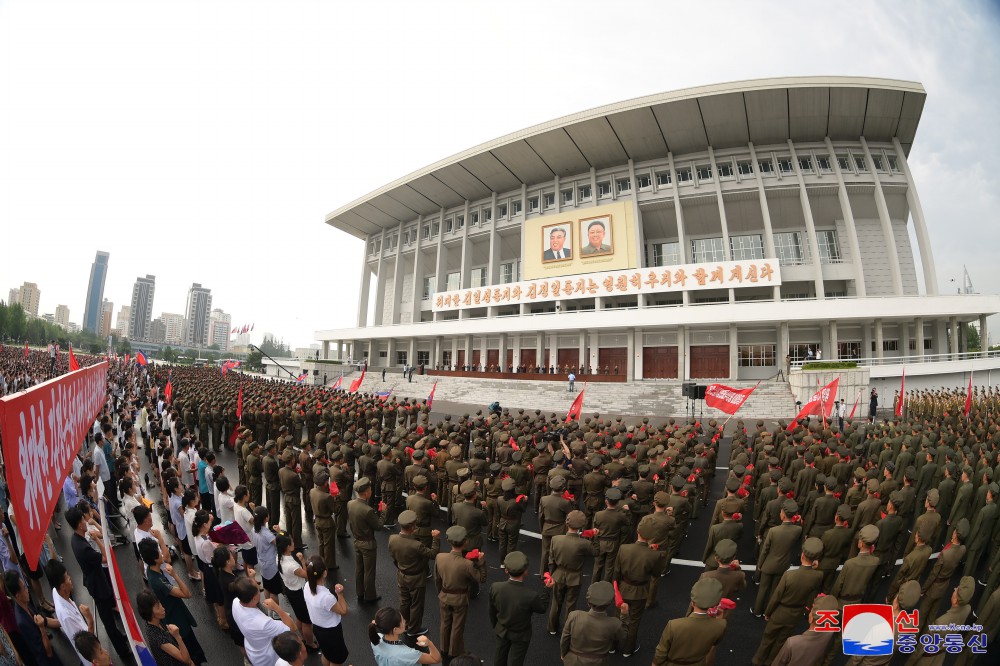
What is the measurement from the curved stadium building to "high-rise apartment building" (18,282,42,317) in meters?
115

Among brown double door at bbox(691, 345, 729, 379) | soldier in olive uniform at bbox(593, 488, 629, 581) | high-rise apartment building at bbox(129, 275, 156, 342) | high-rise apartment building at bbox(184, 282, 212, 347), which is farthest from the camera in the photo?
high-rise apartment building at bbox(129, 275, 156, 342)

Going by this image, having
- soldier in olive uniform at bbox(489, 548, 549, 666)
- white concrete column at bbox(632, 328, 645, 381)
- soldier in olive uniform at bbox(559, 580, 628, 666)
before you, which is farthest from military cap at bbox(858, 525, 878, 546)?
white concrete column at bbox(632, 328, 645, 381)

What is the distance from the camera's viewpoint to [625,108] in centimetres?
2864

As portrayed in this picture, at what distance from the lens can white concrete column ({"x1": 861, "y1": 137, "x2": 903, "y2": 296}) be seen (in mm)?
26750

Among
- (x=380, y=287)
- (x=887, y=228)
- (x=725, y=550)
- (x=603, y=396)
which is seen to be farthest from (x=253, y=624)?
(x=380, y=287)

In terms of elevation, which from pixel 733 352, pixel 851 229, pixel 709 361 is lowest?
pixel 709 361

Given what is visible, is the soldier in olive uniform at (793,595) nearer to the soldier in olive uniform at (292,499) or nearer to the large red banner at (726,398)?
the soldier in olive uniform at (292,499)

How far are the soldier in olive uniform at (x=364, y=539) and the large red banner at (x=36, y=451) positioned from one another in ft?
8.30

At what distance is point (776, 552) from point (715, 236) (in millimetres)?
31442

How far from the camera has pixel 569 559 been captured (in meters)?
4.32

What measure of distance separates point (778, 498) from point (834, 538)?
48.4 inches

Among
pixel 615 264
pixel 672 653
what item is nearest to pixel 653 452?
pixel 672 653

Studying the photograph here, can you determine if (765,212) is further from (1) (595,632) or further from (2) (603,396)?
(1) (595,632)

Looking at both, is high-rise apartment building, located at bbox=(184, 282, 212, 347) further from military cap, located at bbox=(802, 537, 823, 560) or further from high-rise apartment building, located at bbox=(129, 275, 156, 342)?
military cap, located at bbox=(802, 537, 823, 560)
